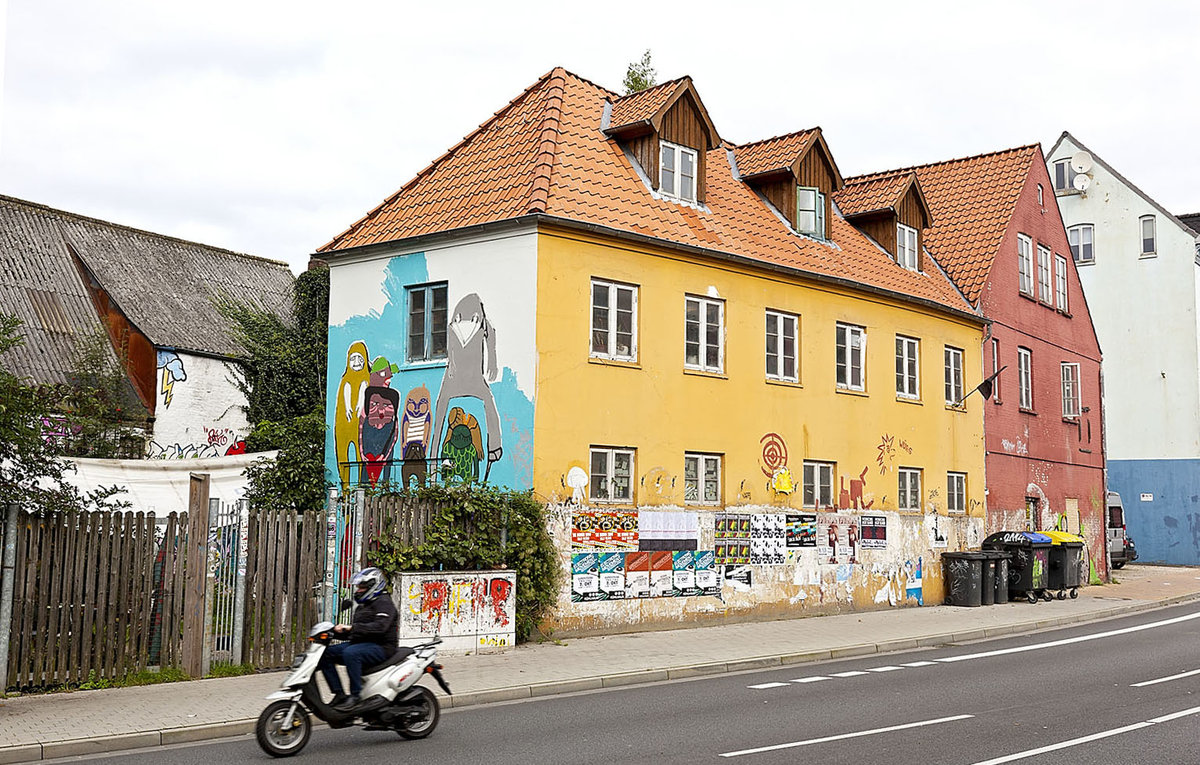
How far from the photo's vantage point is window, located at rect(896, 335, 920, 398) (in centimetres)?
2431

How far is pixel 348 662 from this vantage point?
993 centimetres

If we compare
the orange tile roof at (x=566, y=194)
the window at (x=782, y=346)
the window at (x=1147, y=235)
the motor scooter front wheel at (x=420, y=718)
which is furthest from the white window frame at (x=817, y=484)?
the window at (x=1147, y=235)

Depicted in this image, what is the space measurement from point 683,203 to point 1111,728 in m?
12.9

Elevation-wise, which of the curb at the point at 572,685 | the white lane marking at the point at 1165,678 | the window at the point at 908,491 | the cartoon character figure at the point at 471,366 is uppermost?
the cartoon character figure at the point at 471,366

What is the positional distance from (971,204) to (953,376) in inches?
241

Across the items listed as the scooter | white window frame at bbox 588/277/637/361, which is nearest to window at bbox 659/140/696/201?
white window frame at bbox 588/277/637/361

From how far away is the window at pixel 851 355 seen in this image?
22.9m

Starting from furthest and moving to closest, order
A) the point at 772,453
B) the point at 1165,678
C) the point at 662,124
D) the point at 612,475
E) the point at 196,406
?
the point at 196,406 → the point at 772,453 → the point at 662,124 → the point at 612,475 → the point at 1165,678

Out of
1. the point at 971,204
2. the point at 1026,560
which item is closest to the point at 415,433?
the point at 1026,560

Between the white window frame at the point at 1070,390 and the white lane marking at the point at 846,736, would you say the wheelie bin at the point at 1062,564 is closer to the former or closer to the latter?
the white window frame at the point at 1070,390

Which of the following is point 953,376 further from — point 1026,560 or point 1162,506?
point 1162,506

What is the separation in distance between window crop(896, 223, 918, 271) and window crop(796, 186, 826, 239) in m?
2.93

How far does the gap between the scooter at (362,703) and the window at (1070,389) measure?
25.4m

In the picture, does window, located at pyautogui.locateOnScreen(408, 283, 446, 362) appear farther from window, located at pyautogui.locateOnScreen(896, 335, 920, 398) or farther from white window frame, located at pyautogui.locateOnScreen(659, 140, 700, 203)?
window, located at pyautogui.locateOnScreen(896, 335, 920, 398)
